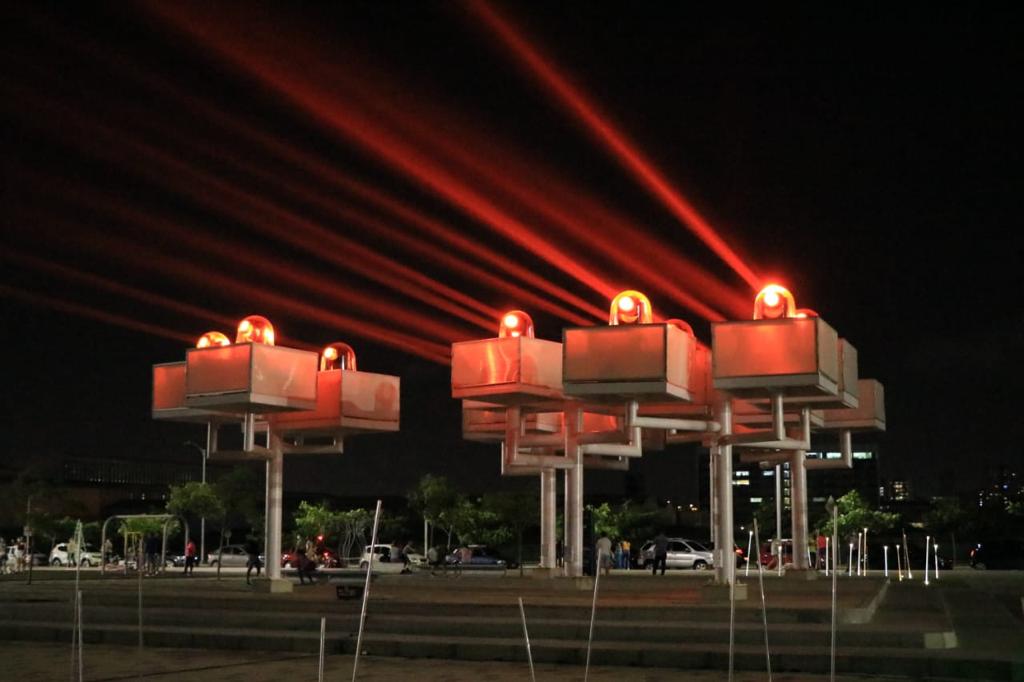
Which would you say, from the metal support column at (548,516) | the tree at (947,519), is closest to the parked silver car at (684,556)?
the metal support column at (548,516)

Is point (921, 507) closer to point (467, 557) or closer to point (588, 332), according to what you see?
point (467, 557)

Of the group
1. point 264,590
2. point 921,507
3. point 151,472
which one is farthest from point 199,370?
point 921,507

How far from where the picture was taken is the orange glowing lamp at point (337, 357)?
83.7 feet

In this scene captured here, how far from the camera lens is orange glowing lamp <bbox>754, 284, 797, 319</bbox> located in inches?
727

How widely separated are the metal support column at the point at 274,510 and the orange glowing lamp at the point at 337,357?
1992 millimetres

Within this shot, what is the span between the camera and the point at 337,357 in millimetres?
25594

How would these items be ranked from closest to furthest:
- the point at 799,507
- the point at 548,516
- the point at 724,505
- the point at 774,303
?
the point at 774,303 → the point at 724,505 → the point at 799,507 → the point at 548,516

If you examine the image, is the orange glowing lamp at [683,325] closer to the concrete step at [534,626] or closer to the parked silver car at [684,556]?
the concrete step at [534,626]

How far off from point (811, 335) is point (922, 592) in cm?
784

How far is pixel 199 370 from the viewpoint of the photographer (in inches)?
855

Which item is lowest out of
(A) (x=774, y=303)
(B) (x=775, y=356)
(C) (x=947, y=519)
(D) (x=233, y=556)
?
(D) (x=233, y=556)

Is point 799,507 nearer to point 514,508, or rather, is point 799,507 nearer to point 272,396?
point 272,396

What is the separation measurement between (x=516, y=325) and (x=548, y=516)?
6.95 m

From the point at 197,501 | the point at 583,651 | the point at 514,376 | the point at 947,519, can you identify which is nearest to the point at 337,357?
the point at 514,376
